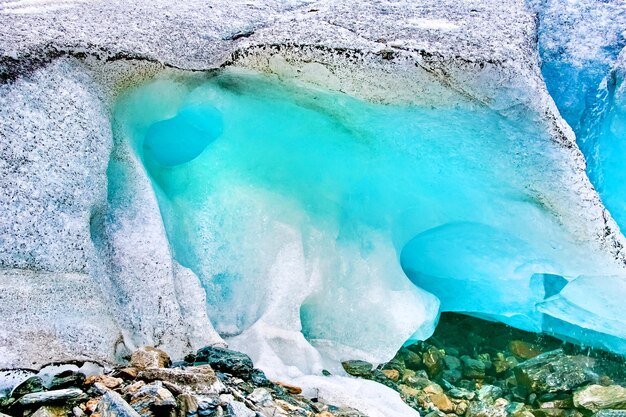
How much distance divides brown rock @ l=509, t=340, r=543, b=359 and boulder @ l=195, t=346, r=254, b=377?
1.54 m

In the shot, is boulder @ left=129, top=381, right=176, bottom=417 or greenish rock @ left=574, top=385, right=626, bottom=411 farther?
greenish rock @ left=574, top=385, right=626, bottom=411

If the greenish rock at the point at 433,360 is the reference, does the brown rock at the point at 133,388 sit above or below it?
above

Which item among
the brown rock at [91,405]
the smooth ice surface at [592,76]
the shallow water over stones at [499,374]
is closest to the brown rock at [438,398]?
the shallow water over stones at [499,374]

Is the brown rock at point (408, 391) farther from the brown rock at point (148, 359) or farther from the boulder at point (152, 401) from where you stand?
the boulder at point (152, 401)

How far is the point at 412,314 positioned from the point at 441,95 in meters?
1.01

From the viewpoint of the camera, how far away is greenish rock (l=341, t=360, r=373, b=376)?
9.16 ft

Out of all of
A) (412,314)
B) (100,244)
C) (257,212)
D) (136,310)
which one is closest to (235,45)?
(257,212)

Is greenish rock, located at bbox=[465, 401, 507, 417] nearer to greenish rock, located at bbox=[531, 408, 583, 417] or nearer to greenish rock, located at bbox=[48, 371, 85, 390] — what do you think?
greenish rock, located at bbox=[531, 408, 583, 417]

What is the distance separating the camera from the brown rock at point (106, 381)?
199 cm

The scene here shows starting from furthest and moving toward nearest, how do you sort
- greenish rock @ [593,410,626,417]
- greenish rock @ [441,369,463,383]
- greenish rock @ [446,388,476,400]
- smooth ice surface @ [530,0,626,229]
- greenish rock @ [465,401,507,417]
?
1. smooth ice surface @ [530,0,626,229]
2. greenish rock @ [441,369,463,383]
3. greenish rock @ [446,388,476,400]
4. greenish rock @ [465,401,507,417]
5. greenish rock @ [593,410,626,417]

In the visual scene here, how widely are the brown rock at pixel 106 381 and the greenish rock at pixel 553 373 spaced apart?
1.93 meters

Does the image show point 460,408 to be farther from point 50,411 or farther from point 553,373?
point 50,411

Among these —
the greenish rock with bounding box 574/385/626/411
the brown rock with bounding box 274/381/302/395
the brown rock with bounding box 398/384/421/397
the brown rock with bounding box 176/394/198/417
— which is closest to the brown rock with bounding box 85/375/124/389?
the brown rock with bounding box 176/394/198/417

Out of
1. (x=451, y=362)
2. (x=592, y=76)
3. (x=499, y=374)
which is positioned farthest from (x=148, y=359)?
(x=592, y=76)
